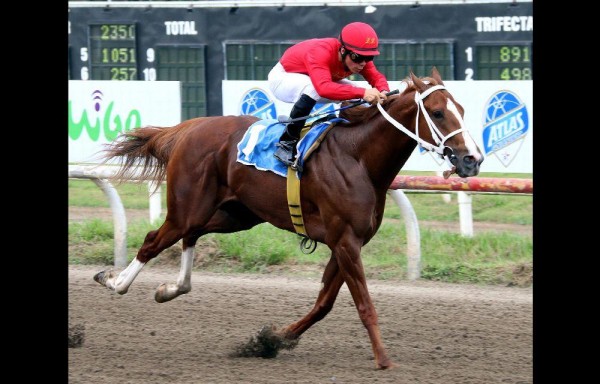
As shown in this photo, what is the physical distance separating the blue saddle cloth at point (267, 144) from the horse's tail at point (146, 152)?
2.33 feet

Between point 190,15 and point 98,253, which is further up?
point 190,15

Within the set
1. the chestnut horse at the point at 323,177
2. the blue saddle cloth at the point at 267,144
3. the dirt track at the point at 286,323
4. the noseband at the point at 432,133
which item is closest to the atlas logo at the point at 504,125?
the dirt track at the point at 286,323

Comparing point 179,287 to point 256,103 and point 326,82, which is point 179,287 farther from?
point 256,103

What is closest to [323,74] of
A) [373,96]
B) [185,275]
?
[373,96]

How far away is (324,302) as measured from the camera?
6695 millimetres

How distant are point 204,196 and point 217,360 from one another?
44.4 inches

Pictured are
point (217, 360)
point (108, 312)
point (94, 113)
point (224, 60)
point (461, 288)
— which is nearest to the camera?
point (217, 360)

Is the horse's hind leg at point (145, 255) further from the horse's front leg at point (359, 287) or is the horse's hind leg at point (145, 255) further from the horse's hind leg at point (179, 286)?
the horse's front leg at point (359, 287)

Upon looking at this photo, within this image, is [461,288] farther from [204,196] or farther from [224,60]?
[224,60]

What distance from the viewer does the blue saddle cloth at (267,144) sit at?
6.77 metres

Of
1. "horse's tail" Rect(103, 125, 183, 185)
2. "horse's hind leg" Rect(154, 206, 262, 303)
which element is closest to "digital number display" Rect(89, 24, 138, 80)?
"horse's tail" Rect(103, 125, 183, 185)

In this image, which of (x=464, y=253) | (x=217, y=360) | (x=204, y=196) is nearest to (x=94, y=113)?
(x=464, y=253)

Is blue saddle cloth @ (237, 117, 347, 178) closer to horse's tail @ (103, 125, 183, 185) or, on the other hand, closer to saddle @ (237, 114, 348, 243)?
saddle @ (237, 114, 348, 243)
